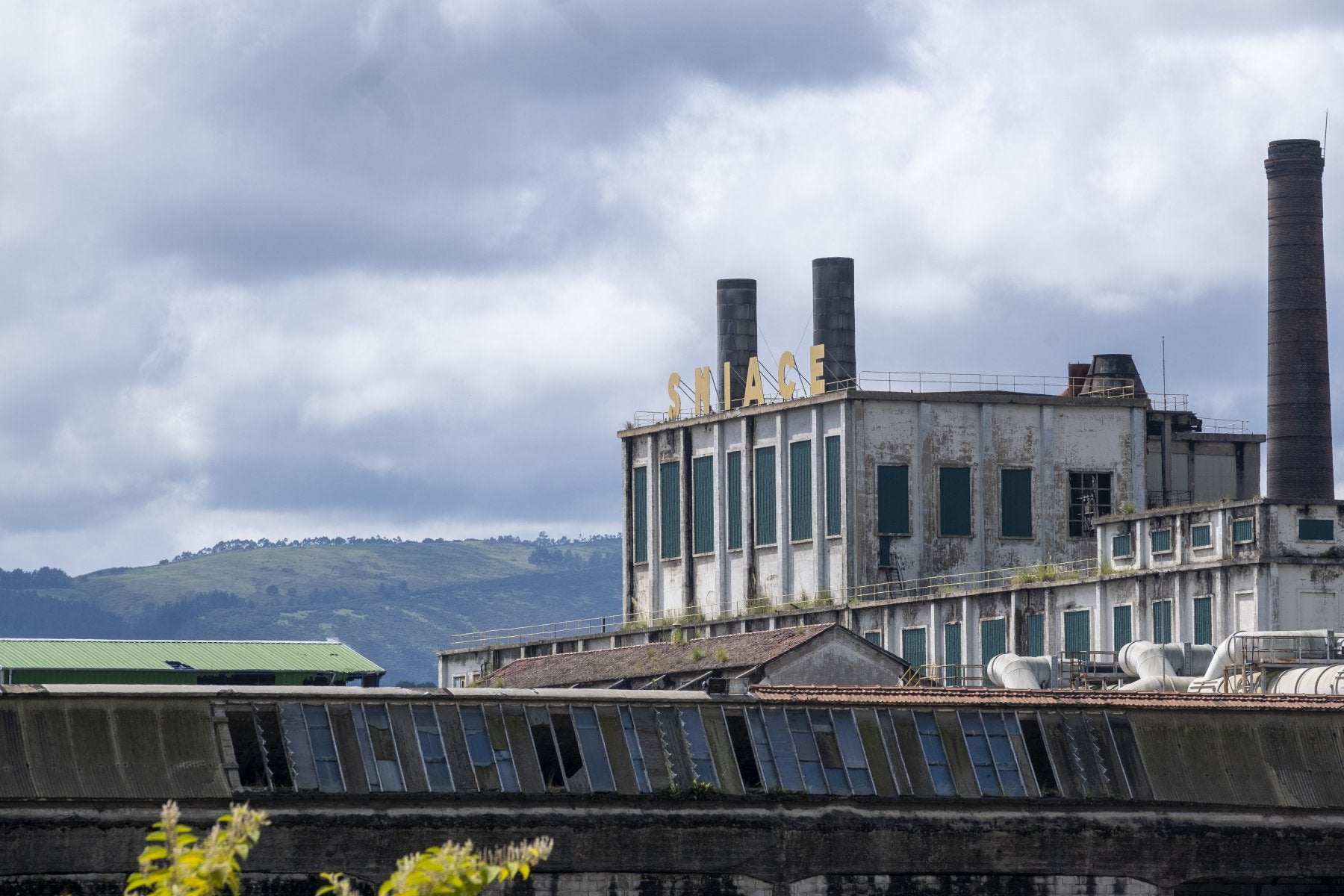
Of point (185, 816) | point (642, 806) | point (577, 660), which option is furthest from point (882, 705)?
point (577, 660)

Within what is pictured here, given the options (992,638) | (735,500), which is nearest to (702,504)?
(735,500)

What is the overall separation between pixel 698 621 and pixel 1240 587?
28554mm

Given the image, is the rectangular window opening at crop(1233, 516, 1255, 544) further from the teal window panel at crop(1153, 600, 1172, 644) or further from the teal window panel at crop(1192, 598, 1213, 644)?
the teal window panel at crop(1153, 600, 1172, 644)

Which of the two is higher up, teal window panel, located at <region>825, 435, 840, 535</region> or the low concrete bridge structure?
teal window panel, located at <region>825, 435, 840, 535</region>

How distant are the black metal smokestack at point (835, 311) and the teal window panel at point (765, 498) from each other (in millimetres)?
6159

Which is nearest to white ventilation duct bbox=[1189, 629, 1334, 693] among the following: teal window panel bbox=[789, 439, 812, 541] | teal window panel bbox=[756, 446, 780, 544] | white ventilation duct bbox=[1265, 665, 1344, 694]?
white ventilation duct bbox=[1265, 665, 1344, 694]

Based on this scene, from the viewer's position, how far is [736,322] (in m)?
102

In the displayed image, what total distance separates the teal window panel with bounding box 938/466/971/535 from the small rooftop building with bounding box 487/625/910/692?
14.2 meters

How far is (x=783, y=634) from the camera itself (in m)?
64.3

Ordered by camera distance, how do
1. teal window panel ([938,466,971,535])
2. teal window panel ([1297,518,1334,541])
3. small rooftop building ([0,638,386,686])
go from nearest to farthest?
teal window panel ([1297,518,1334,541]) < small rooftop building ([0,638,386,686]) < teal window panel ([938,466,971,535])

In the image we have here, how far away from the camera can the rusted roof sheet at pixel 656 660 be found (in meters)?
61.5

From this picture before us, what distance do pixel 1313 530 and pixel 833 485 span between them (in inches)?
853

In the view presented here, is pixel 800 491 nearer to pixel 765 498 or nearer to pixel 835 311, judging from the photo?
pixel 765 498

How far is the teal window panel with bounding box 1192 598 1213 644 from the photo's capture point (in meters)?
66.8
